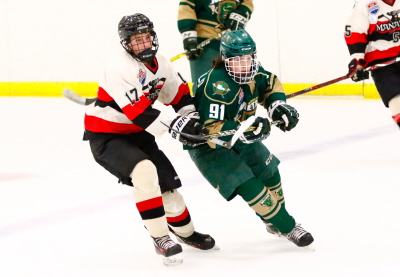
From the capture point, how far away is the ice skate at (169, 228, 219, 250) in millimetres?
2984

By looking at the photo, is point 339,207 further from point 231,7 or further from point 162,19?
point 162,19

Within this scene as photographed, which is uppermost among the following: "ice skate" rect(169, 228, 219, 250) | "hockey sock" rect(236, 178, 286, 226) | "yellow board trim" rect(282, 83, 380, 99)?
"hockey sock" rect(236, 178, 286, 226)

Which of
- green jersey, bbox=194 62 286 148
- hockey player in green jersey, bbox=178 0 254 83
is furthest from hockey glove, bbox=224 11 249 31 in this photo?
green jersey, bbox=194 62 286 148

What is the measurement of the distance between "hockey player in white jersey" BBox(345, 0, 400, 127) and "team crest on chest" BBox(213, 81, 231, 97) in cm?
160

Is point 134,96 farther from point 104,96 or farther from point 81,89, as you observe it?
point 81,89

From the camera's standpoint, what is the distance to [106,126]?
292 cm

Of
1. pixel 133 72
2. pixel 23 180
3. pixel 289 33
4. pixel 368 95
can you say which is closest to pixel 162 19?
pixel 289 33

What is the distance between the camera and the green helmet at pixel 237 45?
285 cm

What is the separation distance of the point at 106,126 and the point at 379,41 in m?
1.96

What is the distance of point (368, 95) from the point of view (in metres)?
6.90

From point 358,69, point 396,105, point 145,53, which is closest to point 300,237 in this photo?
point 145,53

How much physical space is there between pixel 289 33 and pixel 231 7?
2.31m

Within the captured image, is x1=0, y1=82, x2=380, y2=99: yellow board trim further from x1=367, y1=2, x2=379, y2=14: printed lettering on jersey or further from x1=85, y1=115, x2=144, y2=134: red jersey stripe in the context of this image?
x1=85, y1=115, x2=144, y2=134: red jersey stripe

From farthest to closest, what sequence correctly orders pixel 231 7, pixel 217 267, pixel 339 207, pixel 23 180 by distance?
pixel 231 7 < pixel 23 180 < pixel 339 207 < pixel 217 267
